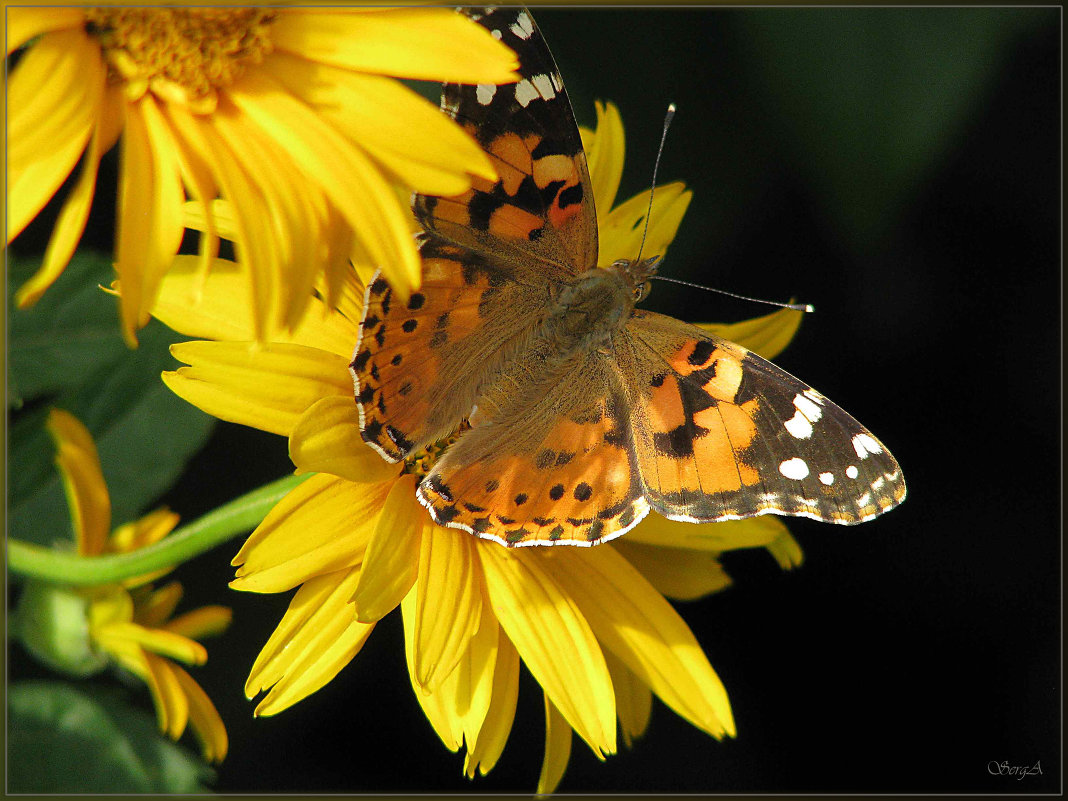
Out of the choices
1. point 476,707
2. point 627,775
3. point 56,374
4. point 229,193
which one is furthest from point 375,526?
point 627,775

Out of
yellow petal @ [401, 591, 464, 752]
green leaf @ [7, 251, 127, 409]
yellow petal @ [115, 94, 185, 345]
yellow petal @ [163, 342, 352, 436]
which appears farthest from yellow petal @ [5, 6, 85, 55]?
yellow petal @ [401, 591, 464, 752]

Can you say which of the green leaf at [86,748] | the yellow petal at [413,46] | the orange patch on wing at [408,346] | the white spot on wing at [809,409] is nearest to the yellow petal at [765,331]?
the white spot on wing at [809,409]

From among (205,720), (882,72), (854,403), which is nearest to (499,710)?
(205,720)

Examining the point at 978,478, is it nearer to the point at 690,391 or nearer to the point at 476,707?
the point at 690,391

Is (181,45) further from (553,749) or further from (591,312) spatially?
(553,749)

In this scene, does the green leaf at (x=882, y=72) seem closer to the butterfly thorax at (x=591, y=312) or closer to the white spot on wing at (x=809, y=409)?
the butterfly thorax at (x=591, y=312)

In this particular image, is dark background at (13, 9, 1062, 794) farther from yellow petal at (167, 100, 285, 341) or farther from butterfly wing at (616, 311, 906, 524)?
yellow petal at (167, 100, 285, 341)
